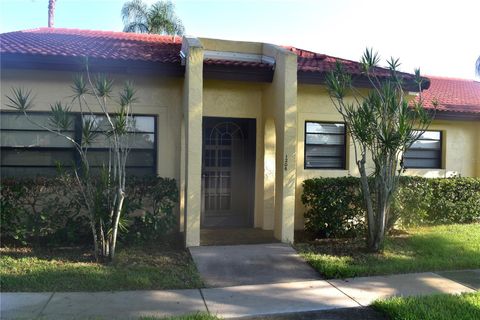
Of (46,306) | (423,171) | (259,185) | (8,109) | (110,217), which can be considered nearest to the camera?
(46,306)

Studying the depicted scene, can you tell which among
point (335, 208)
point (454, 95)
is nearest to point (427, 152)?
point (454, 95)

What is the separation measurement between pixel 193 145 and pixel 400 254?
3833mm

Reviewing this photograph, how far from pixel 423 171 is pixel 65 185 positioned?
8.31 metres

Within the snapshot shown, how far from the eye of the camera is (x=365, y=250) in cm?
688

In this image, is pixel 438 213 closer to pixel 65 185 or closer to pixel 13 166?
pixel 65 185

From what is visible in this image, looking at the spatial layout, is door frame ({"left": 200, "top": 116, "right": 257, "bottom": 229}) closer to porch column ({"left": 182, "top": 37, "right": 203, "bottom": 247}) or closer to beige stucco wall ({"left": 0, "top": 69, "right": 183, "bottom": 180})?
beige stucco wall ({"left": 0, "top": 69, "right": 183, "bottom": 180})

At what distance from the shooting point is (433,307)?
4.49 meters

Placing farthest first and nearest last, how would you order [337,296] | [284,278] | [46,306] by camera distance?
[284,278]
[337,296]
[46,306]

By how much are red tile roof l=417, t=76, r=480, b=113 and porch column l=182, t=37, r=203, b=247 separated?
21.1 feet

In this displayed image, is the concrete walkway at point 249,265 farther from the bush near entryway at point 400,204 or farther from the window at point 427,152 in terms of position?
the window at point 427,152

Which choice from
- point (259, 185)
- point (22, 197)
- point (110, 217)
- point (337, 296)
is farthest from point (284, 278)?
point (22, 197)

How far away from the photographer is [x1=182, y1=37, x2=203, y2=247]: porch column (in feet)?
22.8

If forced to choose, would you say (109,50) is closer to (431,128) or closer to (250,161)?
(250,161)

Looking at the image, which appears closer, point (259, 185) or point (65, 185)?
point (65, 185)
